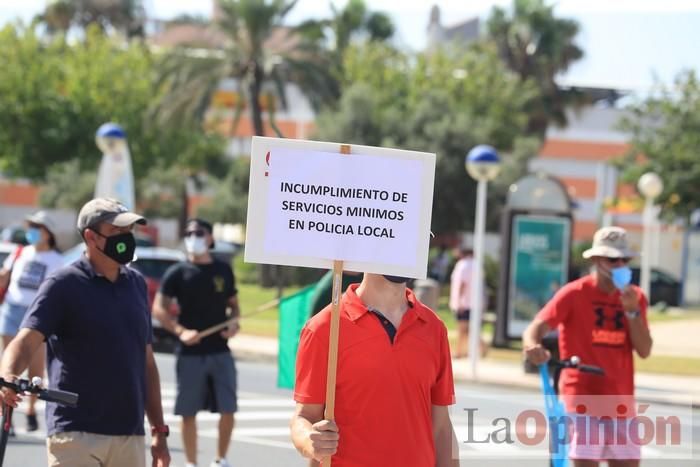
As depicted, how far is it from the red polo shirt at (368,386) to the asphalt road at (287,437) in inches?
160

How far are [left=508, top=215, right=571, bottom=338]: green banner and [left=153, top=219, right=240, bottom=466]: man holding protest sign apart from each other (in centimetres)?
1224

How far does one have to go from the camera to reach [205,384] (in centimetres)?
857

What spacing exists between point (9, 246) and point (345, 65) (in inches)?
1300

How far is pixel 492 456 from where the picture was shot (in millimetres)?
10094

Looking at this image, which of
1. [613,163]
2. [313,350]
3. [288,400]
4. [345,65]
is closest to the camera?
[313,350]

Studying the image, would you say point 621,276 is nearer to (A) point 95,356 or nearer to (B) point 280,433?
(A) point 95,356

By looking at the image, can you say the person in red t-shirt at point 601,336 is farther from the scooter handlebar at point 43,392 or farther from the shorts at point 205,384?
the scooter handlebar at point 43,392

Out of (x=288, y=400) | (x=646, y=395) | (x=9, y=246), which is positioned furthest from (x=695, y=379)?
(x=9, y=246)

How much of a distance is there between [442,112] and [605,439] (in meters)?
39.1

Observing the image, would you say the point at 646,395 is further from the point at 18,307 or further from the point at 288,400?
the point at 18,307

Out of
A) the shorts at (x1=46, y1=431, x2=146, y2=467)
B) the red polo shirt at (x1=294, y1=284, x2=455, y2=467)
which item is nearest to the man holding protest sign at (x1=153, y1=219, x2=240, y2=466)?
the shorts at (x1=46, y1=431, x2=146, y2=467)

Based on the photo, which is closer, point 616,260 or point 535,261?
point 616,260

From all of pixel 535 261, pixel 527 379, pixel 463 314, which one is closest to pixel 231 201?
pixel 535 261

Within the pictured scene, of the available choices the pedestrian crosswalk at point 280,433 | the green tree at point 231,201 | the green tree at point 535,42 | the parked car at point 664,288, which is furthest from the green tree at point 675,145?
the pedestrian crosswalk at point 280,433
